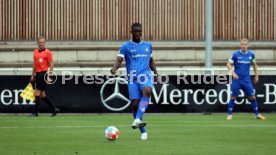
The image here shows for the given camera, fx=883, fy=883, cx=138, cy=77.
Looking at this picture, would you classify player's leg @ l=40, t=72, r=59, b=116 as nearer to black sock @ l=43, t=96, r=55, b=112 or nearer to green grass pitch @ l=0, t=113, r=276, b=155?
black sock @ l=43, t=96, r=55, b=112

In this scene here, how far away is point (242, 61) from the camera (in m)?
21.8

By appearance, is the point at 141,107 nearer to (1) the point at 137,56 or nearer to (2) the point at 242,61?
(1) the point at 137,56

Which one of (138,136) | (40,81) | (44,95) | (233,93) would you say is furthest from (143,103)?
(40,81)

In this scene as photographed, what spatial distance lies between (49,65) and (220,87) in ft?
15.6

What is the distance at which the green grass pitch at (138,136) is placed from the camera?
12.8 metres

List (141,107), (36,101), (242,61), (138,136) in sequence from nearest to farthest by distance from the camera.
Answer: (141,107)
(138,136)
(242,61)
(36,101)

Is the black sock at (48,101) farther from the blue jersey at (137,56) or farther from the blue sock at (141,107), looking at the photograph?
the blue sock at (141,107)

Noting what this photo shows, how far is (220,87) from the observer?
24250mm

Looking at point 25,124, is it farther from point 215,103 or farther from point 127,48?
point 215,103

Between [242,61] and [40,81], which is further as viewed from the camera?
A: [40,81]

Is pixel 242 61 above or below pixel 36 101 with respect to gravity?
above

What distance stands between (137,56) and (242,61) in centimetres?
718

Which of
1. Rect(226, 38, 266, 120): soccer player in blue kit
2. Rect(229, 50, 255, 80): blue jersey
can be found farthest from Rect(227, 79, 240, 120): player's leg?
Rect(229, 50, 255, 80): blue jersey

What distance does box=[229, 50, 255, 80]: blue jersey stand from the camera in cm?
2175
